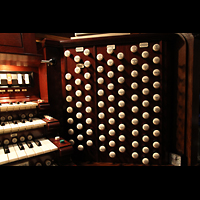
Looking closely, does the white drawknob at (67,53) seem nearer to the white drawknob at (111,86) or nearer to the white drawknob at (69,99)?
the white drawknob at (69,99)

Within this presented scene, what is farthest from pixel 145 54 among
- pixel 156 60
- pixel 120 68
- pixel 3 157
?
pixel 3 157

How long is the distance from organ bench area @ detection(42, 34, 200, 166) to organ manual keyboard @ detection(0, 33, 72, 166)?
1.00ft

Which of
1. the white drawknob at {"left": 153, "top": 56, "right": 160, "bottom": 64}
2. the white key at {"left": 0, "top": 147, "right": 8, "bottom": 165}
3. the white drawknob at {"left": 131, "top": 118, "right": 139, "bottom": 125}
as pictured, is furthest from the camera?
the white drawknob at {"left": 131, "top": 118, "right": 139, "bottom": 125}

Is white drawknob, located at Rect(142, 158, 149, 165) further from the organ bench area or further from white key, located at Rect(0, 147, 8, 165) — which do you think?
white key, located at Rect(0, 147, 8, 165)

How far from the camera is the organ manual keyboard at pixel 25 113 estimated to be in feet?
5.95

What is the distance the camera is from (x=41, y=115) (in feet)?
7.78

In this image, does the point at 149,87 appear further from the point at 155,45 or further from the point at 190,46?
the point at 190,46

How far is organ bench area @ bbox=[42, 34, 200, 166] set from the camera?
2264mm

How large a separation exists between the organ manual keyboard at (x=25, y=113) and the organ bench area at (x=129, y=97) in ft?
1.00

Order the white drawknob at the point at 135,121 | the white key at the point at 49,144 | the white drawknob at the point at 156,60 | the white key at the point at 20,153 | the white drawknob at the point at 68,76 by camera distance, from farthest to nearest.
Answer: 1. the white drawknob at the point at 68,76
2. the white drawknob at the point at 135,121
3. the white drawknob at the point at 156,60
4. the white key at the point at 49,144
5. the white key at the point at 20,153

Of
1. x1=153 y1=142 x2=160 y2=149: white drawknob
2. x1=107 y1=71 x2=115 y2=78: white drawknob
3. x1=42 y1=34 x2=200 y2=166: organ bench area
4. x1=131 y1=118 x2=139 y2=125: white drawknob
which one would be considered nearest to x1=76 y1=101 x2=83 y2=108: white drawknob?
x1=42 y1=34 x2=200 y2=166: organ bench area

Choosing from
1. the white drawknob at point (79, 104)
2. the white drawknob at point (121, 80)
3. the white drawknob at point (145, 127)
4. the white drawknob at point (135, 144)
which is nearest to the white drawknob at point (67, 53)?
the white drawknob at point (79, 104)

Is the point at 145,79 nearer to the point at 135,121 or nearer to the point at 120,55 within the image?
the point at 120,55

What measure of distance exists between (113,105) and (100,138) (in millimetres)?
569
